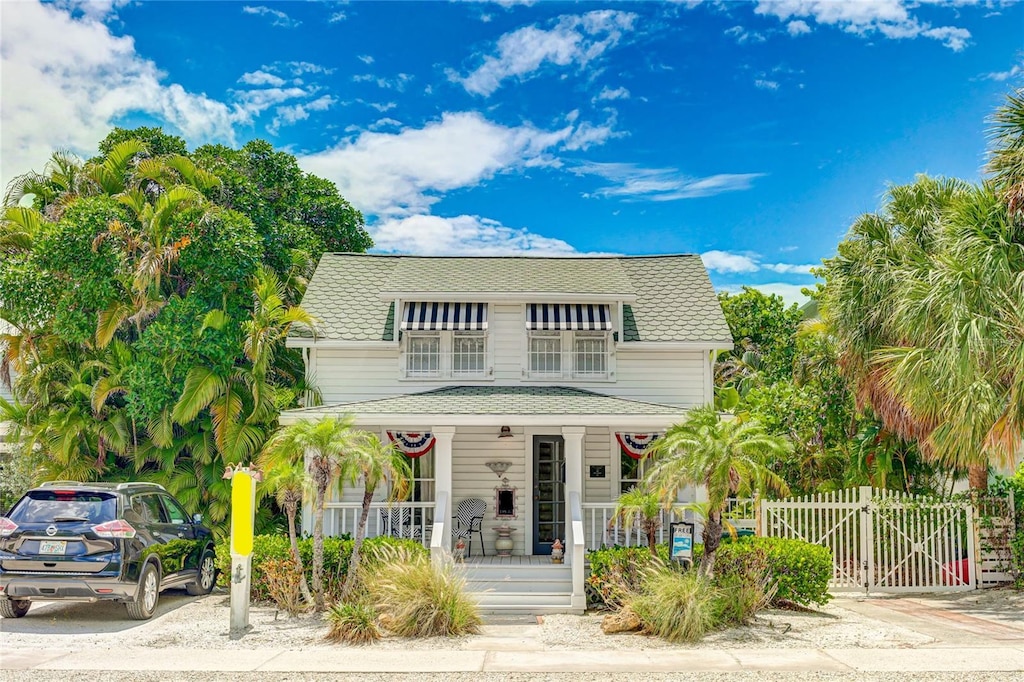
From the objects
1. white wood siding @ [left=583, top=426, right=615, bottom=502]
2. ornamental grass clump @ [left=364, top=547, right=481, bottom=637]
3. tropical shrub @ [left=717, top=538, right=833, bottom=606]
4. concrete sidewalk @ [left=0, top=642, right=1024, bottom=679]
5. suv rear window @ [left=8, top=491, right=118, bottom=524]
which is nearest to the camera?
concrete sidewalk @ [left=0, top=642, right=1024, bottom=679]

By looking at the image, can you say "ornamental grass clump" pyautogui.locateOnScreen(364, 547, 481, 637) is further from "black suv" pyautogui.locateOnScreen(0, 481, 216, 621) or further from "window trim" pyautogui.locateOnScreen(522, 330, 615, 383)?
"window trim" pyautogui.locateOnScreen(522, 330, 615, 383)

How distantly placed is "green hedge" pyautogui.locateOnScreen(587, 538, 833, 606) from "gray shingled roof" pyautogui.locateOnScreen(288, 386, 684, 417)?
8.48 ft

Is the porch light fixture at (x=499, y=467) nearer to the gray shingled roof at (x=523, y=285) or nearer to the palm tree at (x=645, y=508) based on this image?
the gray shingled roof at (x=523, y=285)

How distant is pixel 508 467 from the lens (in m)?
18.1

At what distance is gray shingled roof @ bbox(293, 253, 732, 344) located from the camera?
18406 millimetres

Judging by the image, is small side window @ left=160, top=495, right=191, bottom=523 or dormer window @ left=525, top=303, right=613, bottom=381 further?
dormer window @ left=525, top=303, right=613, bottom=381

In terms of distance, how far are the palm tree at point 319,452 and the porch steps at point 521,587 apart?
2560 millimetres

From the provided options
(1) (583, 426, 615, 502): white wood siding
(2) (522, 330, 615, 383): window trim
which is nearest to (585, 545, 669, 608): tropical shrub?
(1) (583, 426, 615, 502): white wood siding

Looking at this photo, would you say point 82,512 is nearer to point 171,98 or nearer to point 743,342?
point 171,98

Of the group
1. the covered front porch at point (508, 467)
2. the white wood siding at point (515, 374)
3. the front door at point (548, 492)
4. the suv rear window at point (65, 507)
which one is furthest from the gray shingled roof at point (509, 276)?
the suv rear window at point (65, 507)

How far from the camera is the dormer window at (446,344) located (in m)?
18.2

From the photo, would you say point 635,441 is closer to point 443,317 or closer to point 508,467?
point 508,467

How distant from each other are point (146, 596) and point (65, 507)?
1.70m

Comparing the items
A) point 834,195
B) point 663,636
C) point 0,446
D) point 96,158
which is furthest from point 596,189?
point 0,446
